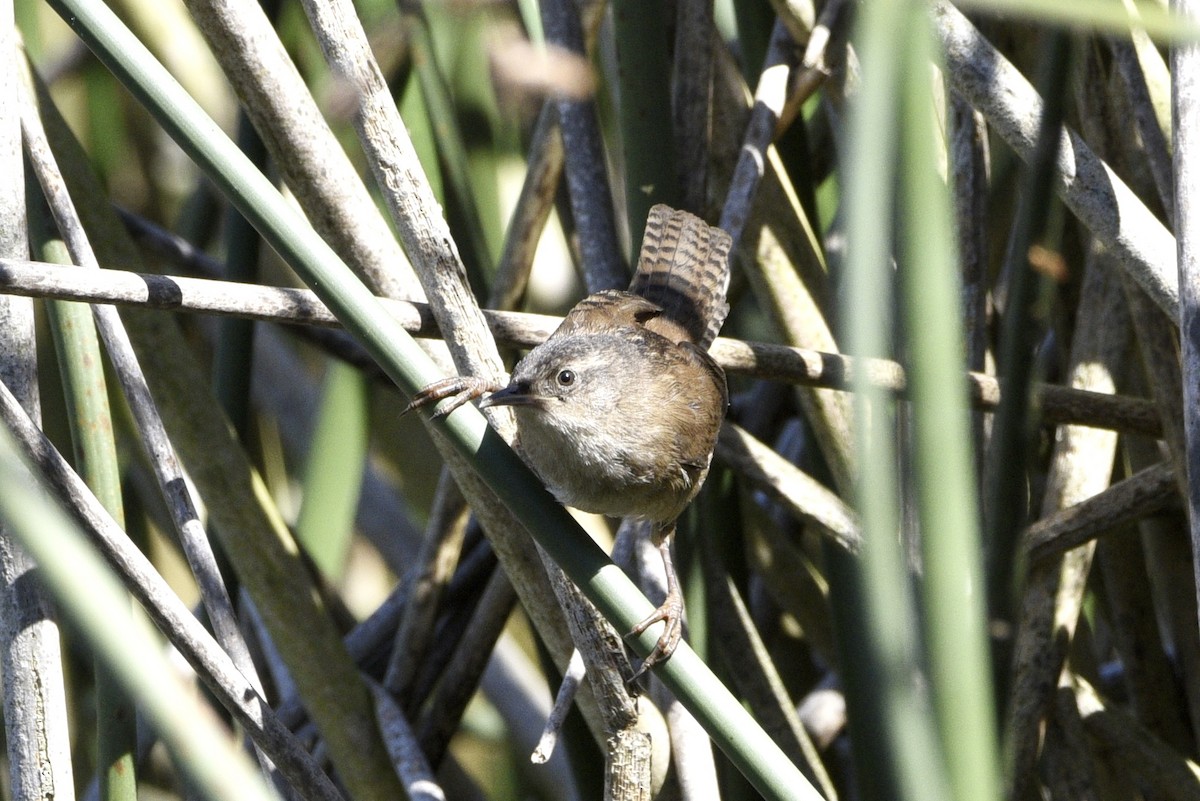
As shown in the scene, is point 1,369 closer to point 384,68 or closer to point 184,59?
point 384,68

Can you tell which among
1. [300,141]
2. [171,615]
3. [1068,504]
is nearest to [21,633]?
[171,615]

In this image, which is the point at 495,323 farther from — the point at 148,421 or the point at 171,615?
the point at 171,615

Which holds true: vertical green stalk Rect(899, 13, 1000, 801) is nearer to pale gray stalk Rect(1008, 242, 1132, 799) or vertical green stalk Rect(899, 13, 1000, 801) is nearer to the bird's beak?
the bird's beak

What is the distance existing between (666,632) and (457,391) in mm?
368

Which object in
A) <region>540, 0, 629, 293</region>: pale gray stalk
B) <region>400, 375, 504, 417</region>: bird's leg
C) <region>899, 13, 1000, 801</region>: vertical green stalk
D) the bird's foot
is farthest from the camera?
<region>540, 0, 629, 293</region>: pale gray stalk

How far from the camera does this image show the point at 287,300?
1489mm

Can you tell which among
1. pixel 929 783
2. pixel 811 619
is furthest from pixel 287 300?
pixel 811 619

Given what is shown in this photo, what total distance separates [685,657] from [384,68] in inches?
62.4

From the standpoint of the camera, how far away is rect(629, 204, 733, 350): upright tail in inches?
77.5

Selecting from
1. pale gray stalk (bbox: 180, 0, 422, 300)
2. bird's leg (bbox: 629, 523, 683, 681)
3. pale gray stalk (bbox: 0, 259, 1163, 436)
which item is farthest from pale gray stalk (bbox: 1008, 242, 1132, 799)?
pale gray stalk (bbox: 180, 0, 422, 300)

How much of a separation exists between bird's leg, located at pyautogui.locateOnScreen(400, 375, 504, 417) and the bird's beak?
12mm

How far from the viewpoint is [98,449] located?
1.46 metres

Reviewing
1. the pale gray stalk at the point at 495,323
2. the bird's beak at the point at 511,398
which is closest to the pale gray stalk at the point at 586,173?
the pale gray stalk at the point at 495,323

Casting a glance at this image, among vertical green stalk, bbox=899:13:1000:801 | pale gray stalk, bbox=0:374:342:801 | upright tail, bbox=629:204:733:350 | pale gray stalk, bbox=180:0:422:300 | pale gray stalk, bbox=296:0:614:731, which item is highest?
pale gray stalk, bbox=180:0:422:300
